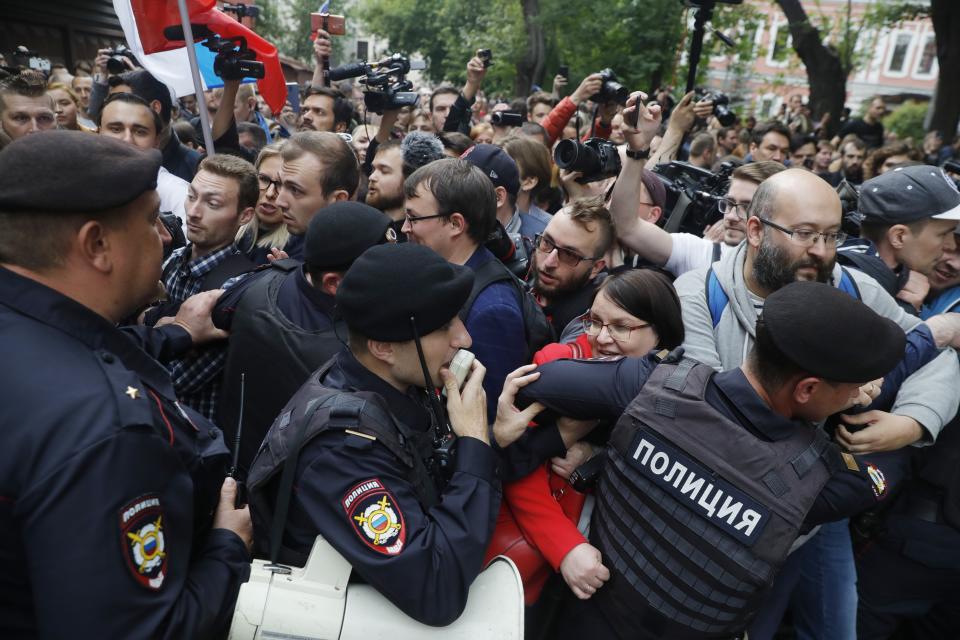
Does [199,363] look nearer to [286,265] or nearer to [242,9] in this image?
[286,265]

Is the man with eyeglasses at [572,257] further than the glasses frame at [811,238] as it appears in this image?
Yes

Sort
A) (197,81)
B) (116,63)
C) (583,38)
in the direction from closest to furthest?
1. (197,81)
2. (116,63)
3. (583,38)

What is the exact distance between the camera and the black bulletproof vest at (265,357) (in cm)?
228

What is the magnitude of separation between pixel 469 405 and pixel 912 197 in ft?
7.26

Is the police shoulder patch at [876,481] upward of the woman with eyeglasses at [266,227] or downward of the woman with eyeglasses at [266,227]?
downward

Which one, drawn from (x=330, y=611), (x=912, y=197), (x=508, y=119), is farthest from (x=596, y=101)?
(x=330, y=611)

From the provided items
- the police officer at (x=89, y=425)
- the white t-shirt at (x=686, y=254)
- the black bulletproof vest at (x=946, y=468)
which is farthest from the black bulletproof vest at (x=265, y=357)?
the black bulletproof vest at (x=946, y=468)

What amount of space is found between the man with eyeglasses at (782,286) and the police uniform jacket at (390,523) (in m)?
1.14

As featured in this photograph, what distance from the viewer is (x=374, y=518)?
1.47 meters

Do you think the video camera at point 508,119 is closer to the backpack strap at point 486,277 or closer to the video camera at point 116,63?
the video camera at point 116,63

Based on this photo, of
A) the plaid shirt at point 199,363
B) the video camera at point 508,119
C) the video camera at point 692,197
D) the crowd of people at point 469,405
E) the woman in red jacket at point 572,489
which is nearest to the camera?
the crowd of people at point 469,405

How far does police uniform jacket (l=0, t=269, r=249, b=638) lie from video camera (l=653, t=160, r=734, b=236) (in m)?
3.63

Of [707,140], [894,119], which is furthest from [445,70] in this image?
[707,140]

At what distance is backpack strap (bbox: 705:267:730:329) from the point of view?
2.39 meters
